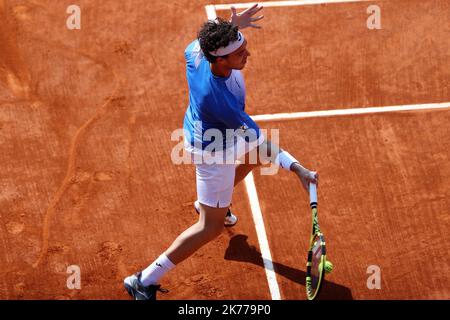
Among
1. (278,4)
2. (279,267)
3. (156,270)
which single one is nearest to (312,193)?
(279,267)

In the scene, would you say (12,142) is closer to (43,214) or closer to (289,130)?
(43,214)

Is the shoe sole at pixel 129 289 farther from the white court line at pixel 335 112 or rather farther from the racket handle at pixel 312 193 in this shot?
the white court line at pixel 335 112

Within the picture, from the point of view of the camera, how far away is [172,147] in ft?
28.2

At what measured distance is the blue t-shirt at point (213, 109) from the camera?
6.43 m

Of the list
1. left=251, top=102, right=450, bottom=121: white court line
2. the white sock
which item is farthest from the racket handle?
left=251, top=102, right=450, bottom=121: white court line

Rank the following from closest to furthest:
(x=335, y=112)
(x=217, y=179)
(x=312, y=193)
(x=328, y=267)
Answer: (x=312, y=193) < (x=217, y=179) < (x=328, y=267) < (x=335, y=112)

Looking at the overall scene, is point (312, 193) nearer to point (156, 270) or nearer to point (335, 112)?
point (156, 270)

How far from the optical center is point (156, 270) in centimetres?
703

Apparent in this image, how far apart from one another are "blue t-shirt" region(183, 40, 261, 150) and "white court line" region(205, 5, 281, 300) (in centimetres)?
137

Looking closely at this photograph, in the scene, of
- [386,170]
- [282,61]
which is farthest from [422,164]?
[282,61]

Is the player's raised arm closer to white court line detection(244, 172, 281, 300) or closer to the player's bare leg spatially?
the player's bare leg

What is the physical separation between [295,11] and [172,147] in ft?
8.91

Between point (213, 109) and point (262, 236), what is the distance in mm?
1799

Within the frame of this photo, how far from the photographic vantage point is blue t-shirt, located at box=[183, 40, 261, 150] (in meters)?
6.43
